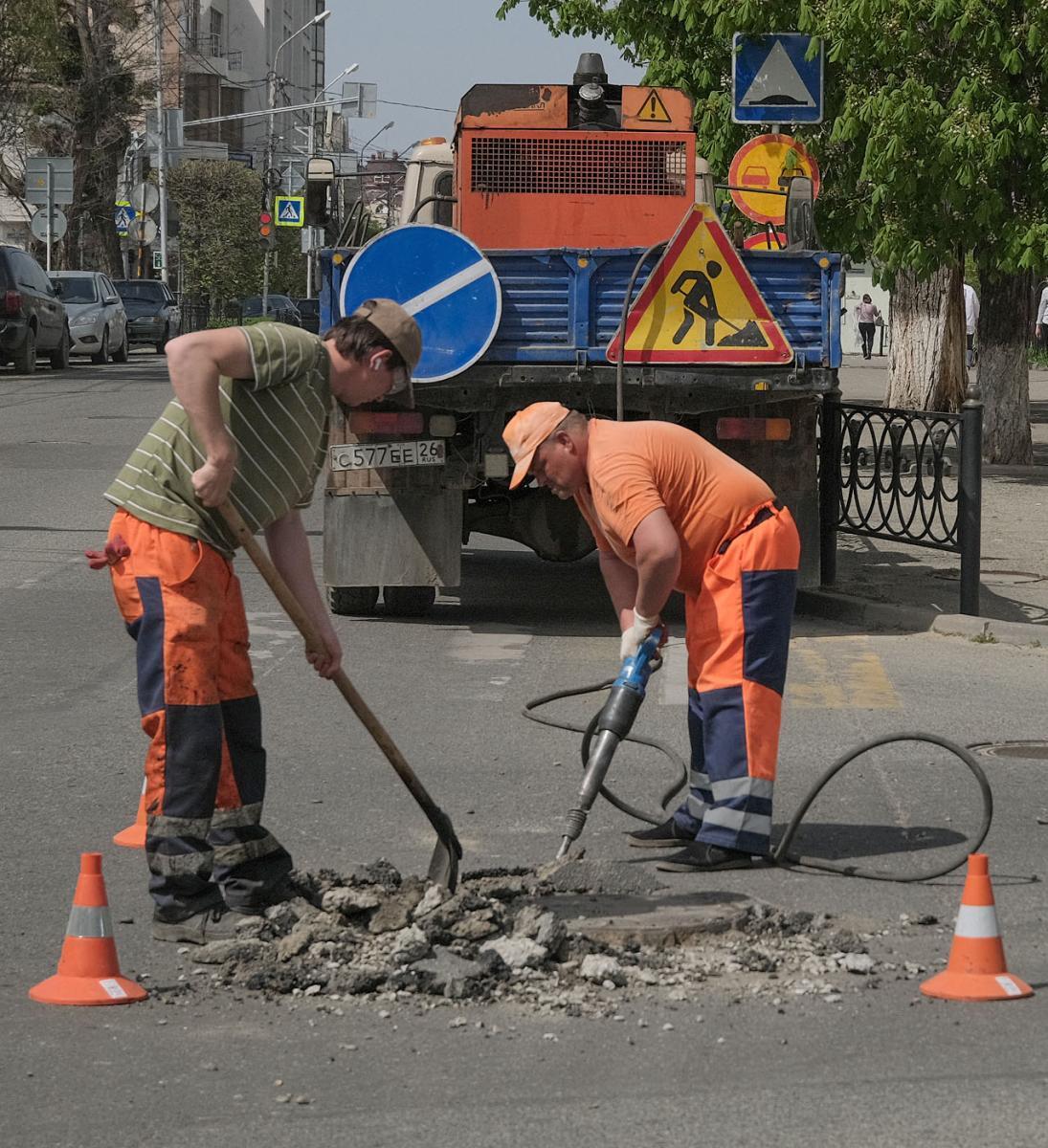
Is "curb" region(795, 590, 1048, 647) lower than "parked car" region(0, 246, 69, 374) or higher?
lower

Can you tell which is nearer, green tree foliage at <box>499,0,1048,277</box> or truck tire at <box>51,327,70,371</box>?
green tree foliage at <box>499,0,1048,277</box>

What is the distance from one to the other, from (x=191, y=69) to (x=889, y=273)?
74.1 m

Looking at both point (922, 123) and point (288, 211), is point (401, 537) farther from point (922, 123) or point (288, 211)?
point (288, 211)

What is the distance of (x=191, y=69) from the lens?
286 ft

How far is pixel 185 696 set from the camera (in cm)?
521

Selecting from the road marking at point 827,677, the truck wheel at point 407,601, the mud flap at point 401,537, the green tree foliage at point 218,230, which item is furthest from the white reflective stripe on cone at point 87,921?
the green tree foliage at point 218,230

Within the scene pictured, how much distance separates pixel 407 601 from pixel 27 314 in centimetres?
2206

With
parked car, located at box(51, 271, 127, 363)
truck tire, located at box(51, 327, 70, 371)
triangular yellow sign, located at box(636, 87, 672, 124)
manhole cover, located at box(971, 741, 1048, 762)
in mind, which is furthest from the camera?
parked car, located at box(51, 271, 127, 363)

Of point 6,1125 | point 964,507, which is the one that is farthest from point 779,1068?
point 964,507

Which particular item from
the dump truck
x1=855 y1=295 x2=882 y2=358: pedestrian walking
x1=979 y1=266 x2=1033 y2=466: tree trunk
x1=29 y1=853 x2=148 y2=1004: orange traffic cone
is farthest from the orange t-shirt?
x1=855 y1=295 x2=882 y2=358: pedestrian walking

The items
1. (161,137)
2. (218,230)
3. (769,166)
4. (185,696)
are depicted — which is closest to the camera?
(185,696)

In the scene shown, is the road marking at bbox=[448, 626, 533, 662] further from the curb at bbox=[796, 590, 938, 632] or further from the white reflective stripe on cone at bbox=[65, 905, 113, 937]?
the white reflective stripe on cone at bbox=[65, 905, 113, 937]

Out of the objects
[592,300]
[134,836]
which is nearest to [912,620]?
[592,300]

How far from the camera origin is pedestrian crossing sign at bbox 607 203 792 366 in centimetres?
1019
